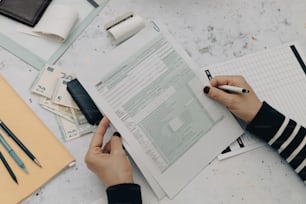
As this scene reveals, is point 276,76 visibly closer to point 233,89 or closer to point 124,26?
point 233,89

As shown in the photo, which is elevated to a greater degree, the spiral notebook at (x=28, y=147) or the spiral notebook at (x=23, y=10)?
the spiral notebook at (x=23, y=10)

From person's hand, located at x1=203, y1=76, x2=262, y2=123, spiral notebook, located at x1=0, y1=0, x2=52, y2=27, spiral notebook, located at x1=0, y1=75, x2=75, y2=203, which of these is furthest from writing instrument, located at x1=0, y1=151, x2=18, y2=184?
person's hand, located at x1=203, y1=76, x2=262, y2=123

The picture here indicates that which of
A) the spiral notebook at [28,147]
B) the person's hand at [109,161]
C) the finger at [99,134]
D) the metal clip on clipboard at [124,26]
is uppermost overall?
the metal clip on clipboard at [124,26]

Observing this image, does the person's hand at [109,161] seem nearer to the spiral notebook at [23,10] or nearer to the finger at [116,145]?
the finger at [116,145]

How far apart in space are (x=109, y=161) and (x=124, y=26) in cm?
28

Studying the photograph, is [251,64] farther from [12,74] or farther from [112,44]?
[12,74]

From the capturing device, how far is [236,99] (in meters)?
0.85

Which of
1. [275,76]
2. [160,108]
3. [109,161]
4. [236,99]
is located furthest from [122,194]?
[275,76]

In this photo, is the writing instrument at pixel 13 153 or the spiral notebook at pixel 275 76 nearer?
the writing instrument at pixel 13 153

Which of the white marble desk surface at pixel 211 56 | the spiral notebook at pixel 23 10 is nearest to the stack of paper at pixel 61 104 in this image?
the white marble desk surface at pixel 211 56

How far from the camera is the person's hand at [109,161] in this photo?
770mm

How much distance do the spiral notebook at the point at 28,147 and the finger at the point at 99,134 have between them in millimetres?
51

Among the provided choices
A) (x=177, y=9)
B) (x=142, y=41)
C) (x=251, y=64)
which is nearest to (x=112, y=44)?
(x=142, y=41)

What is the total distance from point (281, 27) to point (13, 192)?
2.18 ft
